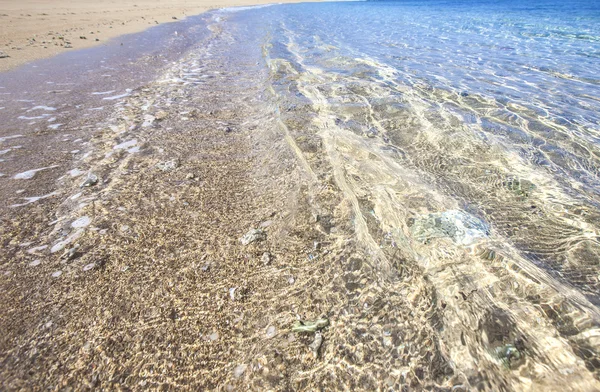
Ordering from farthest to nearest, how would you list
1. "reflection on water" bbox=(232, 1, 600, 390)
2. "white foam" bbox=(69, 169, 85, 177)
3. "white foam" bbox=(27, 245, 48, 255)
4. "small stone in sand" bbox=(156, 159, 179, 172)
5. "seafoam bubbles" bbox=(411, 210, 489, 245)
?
"small stone in sand" bbox=(156, 159, 179, 172) < "white foam" bbox=(69, 169, 85, 177) < "seafoam bubbles" bbox=(411, 210, 489, 245) < "white foam" bbox=(27, 245, 48, 255) < "reflection on water" bbox=(232, 1, 600, 390)

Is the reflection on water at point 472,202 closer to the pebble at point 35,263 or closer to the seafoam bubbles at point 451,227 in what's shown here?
the seafoam bubbles at point 451,227

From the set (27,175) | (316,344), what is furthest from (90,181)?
(316,344)

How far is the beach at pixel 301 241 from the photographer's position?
1974mm

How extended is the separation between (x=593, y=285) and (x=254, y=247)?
3.15 meters

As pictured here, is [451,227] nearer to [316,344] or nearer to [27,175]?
[316,344]

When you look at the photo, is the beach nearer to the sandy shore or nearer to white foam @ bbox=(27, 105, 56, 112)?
white foam @ bbox=(27, 105, 56, 112)

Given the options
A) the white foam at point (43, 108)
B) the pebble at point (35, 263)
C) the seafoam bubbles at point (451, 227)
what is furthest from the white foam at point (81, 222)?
the white foam at point (43, 108)

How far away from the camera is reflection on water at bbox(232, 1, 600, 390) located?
2.03 m

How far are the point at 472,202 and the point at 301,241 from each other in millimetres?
2228

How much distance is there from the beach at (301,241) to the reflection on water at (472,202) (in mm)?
20

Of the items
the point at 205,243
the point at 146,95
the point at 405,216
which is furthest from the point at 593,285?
the point at 146,95

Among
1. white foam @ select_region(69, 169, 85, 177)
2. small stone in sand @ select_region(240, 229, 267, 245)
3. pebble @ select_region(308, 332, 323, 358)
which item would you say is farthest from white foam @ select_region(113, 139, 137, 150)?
pebble @ select_region(308, 332, 323, 358)

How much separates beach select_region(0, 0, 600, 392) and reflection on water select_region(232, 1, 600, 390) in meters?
0.02

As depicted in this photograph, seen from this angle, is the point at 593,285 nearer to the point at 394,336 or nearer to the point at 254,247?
the point at 394,336
